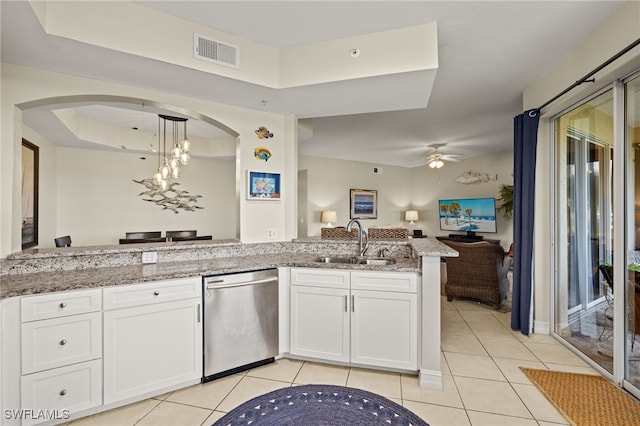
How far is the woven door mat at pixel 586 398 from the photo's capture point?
176cm

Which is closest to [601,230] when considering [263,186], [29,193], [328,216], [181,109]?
[263,186]

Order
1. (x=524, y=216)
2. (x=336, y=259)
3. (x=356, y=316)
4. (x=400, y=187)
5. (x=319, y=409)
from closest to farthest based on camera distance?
(x=319, y=409) → (x=356, y=316) → (x=336, y=259) → (x=524, y=216) → (x=400, y=187)

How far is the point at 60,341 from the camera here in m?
1.71

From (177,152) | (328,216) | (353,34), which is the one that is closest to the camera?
(353,34)

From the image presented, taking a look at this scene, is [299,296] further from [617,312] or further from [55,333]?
[617,312]

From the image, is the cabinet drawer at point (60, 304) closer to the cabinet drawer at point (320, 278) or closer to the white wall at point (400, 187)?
the cabinet drawer at point (320, 278)

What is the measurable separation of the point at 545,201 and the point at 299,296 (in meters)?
2.70

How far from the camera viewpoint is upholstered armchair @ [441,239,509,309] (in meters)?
3.71

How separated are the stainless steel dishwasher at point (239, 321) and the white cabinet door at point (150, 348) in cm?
9

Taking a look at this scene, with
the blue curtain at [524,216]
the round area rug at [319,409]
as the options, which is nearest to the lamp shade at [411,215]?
the blue curtain at [524,216]

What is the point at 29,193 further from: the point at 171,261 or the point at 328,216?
the point at 328,216

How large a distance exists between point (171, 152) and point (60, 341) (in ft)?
10.5

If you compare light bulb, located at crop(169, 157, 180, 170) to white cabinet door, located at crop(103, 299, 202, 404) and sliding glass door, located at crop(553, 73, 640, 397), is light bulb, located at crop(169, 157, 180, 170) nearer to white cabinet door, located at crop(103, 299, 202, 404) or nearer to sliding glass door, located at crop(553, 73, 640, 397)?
white cabinet door, located at crop(103, 299, 202, 404)

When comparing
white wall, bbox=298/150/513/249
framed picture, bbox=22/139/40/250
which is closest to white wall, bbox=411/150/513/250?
white wall, bbox=298/150/513/249
